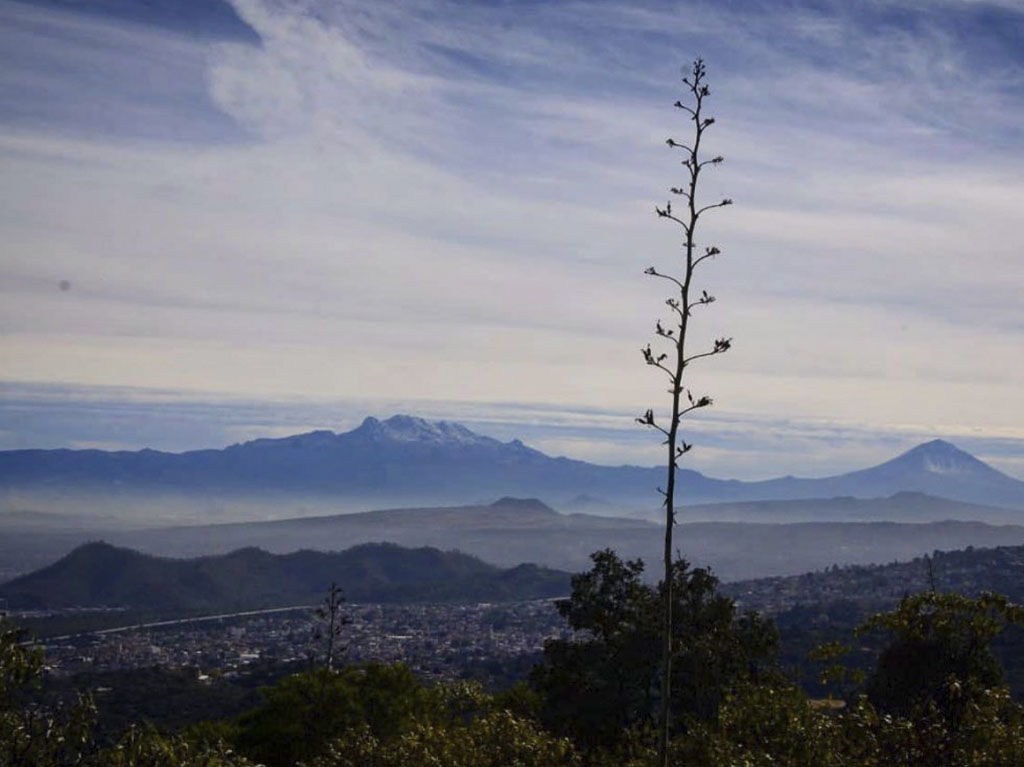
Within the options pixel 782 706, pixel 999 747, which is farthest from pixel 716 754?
pixel 999 747

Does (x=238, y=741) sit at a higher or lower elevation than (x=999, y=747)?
lower

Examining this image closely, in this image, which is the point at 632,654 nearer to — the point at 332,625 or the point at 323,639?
the point at 332,625

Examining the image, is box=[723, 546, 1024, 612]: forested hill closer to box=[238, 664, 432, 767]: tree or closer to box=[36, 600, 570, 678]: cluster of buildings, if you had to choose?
box=[36, 600, 570, 678]: cluster of buildings

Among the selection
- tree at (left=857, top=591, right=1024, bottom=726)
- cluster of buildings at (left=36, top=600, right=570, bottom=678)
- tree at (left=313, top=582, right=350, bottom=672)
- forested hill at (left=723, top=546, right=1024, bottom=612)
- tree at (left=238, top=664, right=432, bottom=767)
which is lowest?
cluster of buildings at (left=36, top=600, right=570, bottom=678)

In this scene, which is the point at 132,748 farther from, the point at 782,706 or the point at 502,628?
the point at 502,628

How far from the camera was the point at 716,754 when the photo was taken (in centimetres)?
1698

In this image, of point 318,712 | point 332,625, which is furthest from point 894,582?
point 318,712

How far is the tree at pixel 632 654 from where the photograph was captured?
2948 cm

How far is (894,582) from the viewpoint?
522ft

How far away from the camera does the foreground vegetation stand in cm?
1566

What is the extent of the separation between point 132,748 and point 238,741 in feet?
65.7

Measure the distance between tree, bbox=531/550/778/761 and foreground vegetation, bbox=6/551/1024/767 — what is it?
43 millimetres

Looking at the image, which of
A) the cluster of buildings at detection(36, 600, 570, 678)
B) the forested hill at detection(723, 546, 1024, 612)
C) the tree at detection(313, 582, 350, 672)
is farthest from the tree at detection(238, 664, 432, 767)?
the forested hill at detection(723, 546, 1024, 612)

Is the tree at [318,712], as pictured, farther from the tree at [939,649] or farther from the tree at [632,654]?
the tree at [939,649]
